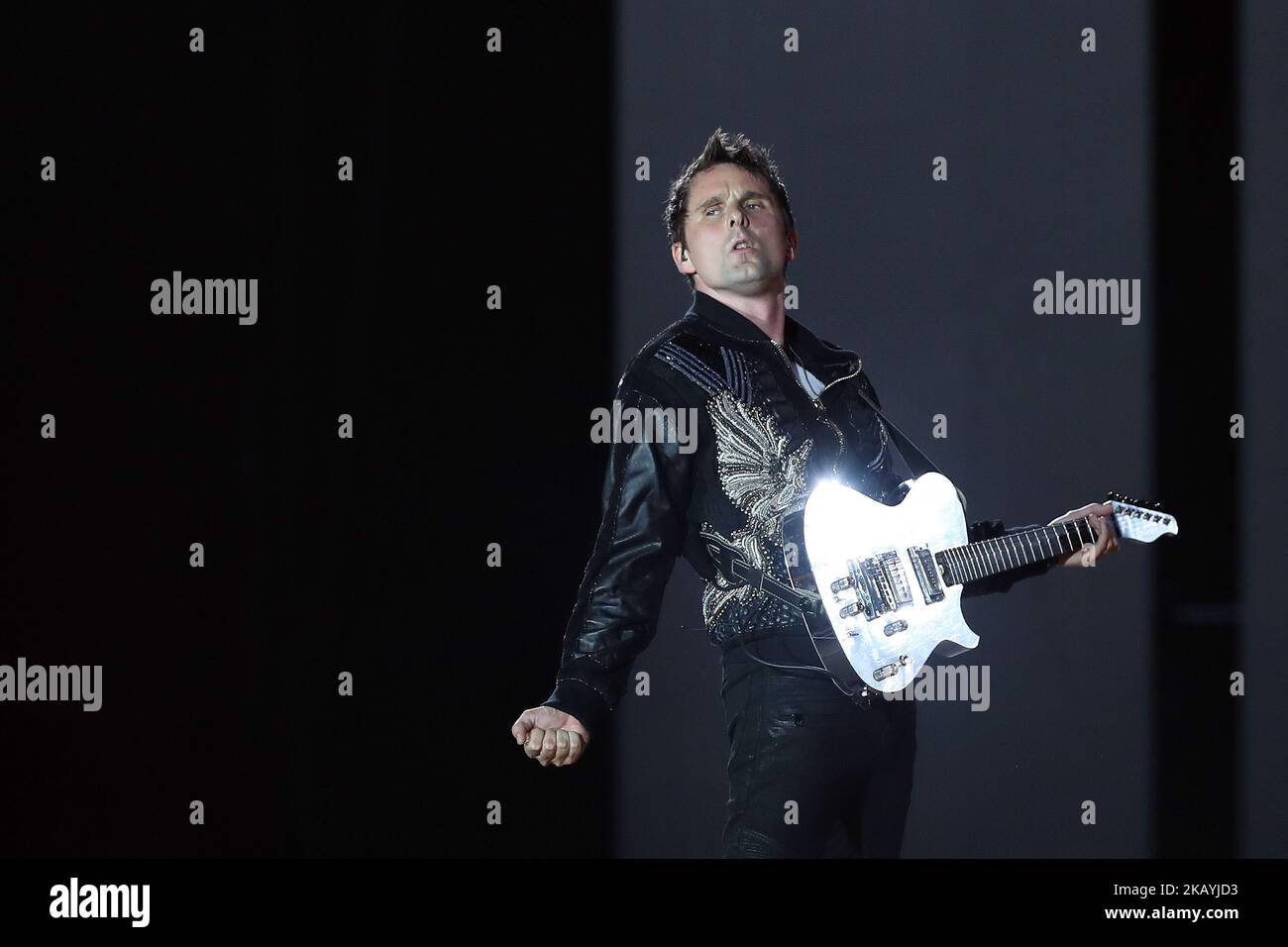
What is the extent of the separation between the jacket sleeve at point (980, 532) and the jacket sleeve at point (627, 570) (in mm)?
438

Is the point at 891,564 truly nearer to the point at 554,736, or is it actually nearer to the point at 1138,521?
the point at 1138,521

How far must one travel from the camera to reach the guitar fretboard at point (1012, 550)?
2764mm

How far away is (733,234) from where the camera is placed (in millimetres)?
2891

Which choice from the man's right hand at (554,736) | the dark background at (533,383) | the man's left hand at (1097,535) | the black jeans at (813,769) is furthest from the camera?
the dark background at (533,383)

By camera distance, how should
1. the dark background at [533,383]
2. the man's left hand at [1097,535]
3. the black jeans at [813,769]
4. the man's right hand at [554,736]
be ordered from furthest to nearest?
the dark background at [533,383] → the man's left hand at [1097,535] → the man's right hand at [554,736] → the black jeans at [813,769]

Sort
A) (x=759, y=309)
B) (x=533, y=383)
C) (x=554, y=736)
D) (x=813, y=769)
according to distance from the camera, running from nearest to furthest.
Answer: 1. (x=813, y=769)
2. (x=554, y=736)
3. (x=759, y=309)
4. (x=533, y=383)

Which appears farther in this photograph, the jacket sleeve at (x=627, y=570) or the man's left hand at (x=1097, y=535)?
the man's left hand at (x=1097, y=535)

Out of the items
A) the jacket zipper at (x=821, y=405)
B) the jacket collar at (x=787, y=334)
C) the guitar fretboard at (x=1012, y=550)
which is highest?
the jacket collar at (x=787, y=334)

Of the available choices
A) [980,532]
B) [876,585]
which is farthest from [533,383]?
[980,532]

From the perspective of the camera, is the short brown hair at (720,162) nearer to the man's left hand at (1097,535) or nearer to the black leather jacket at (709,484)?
the black leather jacket at (709,484)

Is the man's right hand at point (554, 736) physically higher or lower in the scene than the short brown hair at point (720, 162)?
lower

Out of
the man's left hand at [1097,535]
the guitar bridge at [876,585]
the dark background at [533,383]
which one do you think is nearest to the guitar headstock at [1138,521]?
the man's left hand at [1097,535]

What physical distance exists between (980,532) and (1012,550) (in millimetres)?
79

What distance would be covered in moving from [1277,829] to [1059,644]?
721 millimetres
